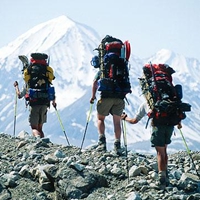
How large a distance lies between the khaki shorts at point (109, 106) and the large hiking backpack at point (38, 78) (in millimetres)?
3003

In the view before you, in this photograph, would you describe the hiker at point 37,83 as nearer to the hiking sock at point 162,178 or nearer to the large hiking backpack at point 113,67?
the large hiking backpack at point 113,67

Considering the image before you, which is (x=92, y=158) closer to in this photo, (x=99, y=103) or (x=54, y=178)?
(x=99, y=103)

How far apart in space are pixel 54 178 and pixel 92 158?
2.74m

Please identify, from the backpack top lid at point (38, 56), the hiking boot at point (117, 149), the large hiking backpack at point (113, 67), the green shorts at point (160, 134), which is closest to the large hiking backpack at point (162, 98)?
the green shorts at point (160, 134)

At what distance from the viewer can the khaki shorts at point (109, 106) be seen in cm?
1294

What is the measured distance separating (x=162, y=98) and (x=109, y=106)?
3.33m

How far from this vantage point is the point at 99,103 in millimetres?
12930

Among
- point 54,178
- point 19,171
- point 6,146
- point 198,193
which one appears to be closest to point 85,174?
point 54,178

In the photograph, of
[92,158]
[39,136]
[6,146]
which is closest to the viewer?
[92,158]

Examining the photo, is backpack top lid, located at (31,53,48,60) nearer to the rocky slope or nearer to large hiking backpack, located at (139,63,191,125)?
the rocky slope

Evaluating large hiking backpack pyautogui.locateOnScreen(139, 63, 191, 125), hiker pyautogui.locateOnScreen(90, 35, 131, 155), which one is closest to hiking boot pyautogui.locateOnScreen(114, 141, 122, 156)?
hiker pyautogui.locateOnScreen(90, 35, 131, 155)

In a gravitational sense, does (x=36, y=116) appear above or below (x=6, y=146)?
above

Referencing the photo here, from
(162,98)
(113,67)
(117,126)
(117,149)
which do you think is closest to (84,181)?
(162,98)

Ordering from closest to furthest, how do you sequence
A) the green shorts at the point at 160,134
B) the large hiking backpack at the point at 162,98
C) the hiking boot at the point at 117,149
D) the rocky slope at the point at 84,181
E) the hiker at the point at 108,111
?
the rocky slope at the point at 84,181 < the large hiking backpack at the point at 162,98 < the green shorts at the point at 160,134 < the hiking boot at the point at 117,149 < the hiker at the point at 108,111
